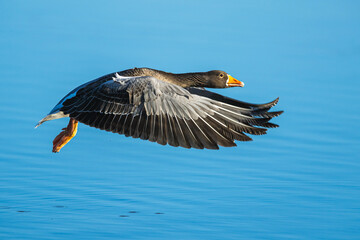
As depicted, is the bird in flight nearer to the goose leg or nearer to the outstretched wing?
Answer: the outstretched wing

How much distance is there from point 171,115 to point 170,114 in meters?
0.02

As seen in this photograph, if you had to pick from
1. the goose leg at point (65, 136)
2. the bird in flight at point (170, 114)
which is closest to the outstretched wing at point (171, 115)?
the bird in flight at point (170, 114)

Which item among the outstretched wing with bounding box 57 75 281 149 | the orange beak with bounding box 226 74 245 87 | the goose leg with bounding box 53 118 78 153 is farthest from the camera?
the orange beak with bounding box 226 74 245 87

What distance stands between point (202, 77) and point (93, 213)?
3150mm

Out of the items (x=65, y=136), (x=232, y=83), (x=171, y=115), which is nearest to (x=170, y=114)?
(x=171, y=115)

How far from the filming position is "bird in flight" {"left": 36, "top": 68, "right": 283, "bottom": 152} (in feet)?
38.6

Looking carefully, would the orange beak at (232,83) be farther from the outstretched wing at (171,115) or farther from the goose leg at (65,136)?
the goose leg at (65,136)

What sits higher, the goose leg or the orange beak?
the orange beak

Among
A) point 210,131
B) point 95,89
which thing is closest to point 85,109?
point 95,89

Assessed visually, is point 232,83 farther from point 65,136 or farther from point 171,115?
point 65,136

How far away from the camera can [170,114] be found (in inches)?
469

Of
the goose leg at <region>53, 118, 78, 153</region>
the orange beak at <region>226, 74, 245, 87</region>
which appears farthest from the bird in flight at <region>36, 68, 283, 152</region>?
the orange beak at <region>226, 74, 245, 87</region>

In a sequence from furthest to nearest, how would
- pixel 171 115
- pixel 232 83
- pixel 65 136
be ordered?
pixel 232 83, pixel 65 136, pixel 171 115

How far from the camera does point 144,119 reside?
39.2ft
